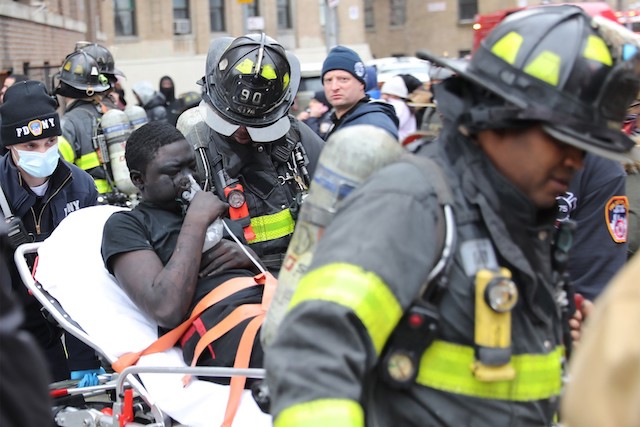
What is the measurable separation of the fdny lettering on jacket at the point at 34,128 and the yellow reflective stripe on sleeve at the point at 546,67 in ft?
12.2

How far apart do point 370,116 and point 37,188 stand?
214 cm

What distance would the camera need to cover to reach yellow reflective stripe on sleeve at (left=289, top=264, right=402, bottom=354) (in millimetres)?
1948

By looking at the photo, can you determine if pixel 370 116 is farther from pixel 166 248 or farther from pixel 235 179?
pixel 166 248

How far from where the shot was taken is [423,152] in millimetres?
2357

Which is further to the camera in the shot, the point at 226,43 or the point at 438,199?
the point at 226,43

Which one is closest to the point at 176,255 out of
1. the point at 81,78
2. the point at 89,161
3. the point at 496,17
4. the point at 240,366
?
the point at 240,366

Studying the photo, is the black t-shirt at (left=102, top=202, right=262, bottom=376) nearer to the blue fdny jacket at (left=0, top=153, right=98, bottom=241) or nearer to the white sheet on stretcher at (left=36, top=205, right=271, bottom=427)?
the white sheet on stretcher at (left=36, top=205, right=271, bottom=427)

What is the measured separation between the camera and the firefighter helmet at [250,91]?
4945 mm

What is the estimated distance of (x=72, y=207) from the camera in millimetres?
5398

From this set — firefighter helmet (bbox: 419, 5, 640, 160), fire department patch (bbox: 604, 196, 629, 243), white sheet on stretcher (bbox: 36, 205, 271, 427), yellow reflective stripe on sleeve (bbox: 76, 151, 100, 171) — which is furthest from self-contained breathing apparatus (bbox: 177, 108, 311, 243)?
firefighter helmet (bbox: 419, 5, 640, 160)

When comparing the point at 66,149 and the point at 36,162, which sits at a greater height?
the point at 36,162

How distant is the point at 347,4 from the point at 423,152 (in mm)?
32961

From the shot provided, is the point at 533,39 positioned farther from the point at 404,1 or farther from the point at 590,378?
the point at 404,1

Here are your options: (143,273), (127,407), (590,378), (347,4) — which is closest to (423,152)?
(590,378)
